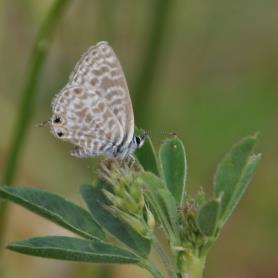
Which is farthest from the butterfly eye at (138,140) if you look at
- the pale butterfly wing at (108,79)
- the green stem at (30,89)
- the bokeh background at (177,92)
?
the bokeh background at (177,92)

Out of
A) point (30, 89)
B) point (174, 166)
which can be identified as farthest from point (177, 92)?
point (174, 166)

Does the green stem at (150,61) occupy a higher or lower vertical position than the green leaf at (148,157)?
higher

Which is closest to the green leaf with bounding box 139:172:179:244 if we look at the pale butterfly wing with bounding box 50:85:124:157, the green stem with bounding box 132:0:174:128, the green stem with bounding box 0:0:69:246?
the pale butterfly wing with bounding box 50:85:124:157

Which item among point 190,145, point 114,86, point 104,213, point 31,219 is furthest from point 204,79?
point 104,213

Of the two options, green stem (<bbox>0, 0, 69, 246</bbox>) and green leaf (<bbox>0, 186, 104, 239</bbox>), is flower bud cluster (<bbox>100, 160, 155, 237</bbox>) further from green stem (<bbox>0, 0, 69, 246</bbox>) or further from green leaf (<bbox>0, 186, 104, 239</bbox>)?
green stem (<bbox>0, 0, 69, 246</bbox>)

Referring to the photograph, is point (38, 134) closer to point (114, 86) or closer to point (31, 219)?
point (31, 219)

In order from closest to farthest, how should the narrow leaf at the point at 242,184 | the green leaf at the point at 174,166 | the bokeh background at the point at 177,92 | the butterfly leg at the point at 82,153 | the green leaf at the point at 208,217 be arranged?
the green leaf at the point at 208,217 < the narrow leaf at the point at 242,184 < the green leaf at the point at 174,166 < the butterfly leg at the point at 82,153 < the bokeh background at the point at 177,92

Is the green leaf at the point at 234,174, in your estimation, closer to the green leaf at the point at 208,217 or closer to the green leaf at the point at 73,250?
the green leaf at the point at 208,217
